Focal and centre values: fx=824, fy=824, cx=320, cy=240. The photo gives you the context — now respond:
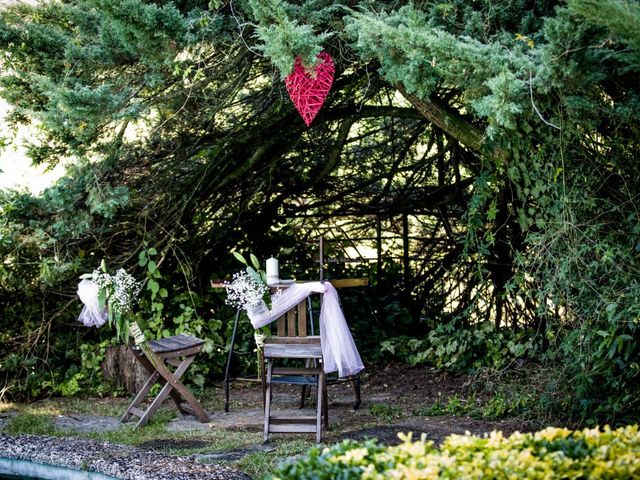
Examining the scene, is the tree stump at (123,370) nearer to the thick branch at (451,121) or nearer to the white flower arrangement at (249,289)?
the white flower arrangement at (249,289)

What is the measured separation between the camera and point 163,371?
22.2ft

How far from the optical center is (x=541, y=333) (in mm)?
8016

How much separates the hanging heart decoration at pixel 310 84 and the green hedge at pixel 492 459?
312 cm

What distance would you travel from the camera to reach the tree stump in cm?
812

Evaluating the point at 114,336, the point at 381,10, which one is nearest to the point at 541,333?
the point at 381,10

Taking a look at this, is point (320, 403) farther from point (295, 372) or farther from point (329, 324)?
point (329, 324)

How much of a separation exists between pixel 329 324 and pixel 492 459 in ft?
10.4

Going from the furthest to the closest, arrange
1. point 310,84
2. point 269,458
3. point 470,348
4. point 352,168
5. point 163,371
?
1. point 352,168
2. point 470,348
3. point 163,371
4. point 310,84
5. point 269,458

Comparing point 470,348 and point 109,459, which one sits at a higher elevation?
point 470,348

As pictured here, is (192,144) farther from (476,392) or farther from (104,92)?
(476,392)

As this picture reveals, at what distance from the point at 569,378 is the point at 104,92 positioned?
13.0ft

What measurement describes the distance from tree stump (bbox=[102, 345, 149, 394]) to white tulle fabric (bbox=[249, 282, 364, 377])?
204cm

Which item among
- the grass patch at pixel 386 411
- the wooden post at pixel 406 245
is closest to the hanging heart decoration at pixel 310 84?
the grass patch at pixel 386 411

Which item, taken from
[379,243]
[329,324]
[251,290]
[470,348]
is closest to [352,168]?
[379,243]
